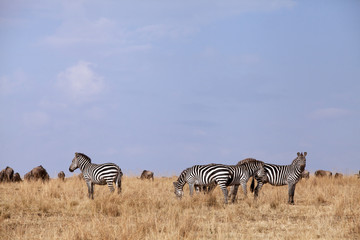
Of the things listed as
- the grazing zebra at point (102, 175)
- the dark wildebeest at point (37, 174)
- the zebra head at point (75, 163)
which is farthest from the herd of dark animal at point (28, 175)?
the grazing zebra at point (102, 175)

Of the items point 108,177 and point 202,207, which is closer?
point 202,207

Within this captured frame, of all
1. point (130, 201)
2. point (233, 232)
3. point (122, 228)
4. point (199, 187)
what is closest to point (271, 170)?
point (199, 187)

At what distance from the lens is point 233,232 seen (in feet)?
32.5

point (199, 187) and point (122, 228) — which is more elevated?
point (199, 187)

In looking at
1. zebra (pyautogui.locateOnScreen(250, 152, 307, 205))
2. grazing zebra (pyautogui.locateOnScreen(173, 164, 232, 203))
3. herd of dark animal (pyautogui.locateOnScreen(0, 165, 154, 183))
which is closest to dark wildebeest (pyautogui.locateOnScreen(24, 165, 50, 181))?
herd of dark animal (pyautogui.locateOnScreen(0, 165, 154, 183))

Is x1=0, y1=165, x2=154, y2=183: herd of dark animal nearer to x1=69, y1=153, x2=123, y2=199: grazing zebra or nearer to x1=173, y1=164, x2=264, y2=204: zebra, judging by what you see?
x1=69, y1=153, x2=123, y2=199: grazing zebra

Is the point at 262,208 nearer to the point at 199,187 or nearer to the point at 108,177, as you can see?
the point at 199,187

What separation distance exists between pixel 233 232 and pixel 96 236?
3184mm

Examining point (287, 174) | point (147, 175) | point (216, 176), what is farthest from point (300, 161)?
point (147, 175)

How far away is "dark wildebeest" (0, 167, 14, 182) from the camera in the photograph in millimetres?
26906

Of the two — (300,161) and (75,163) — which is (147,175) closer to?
(75,163)

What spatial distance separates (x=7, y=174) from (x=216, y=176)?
16931mm

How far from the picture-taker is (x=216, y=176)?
15594 mm

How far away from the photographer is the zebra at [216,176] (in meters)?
15.5
